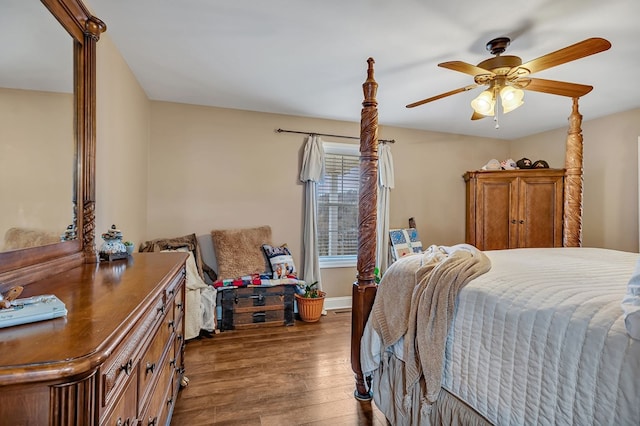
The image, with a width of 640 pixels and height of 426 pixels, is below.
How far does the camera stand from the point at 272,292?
336cm

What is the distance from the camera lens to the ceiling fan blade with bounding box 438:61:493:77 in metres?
1.91

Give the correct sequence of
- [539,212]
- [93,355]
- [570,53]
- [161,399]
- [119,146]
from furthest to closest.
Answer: [539,212], [119,146], [570,53], [161,399], [93,355]

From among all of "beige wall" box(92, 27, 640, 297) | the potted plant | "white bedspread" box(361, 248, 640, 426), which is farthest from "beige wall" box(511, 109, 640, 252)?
the potted plant

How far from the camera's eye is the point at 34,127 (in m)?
1.23

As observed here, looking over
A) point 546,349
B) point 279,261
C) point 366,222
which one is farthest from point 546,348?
point 279,261

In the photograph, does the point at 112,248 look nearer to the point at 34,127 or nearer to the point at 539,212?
the point at 34,127

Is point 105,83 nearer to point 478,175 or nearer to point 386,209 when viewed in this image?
point 386,209

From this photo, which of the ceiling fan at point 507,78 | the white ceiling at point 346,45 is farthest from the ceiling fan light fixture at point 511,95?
the white ceiling at point 346,45

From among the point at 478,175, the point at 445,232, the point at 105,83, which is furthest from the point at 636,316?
the point at 445,232

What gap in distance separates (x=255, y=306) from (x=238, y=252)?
2.07 ft

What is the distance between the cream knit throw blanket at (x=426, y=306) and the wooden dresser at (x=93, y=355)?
1.14 meters

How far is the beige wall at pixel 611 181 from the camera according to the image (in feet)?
11.6

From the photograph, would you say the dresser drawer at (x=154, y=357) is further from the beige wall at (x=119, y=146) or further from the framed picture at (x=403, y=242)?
the framed picture at (x=403, y=242)

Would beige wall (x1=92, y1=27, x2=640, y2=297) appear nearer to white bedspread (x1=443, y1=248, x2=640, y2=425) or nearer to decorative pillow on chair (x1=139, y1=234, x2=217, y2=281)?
decorative pillow on chair (x1=139, y1=234, x2=217, y2=281)
